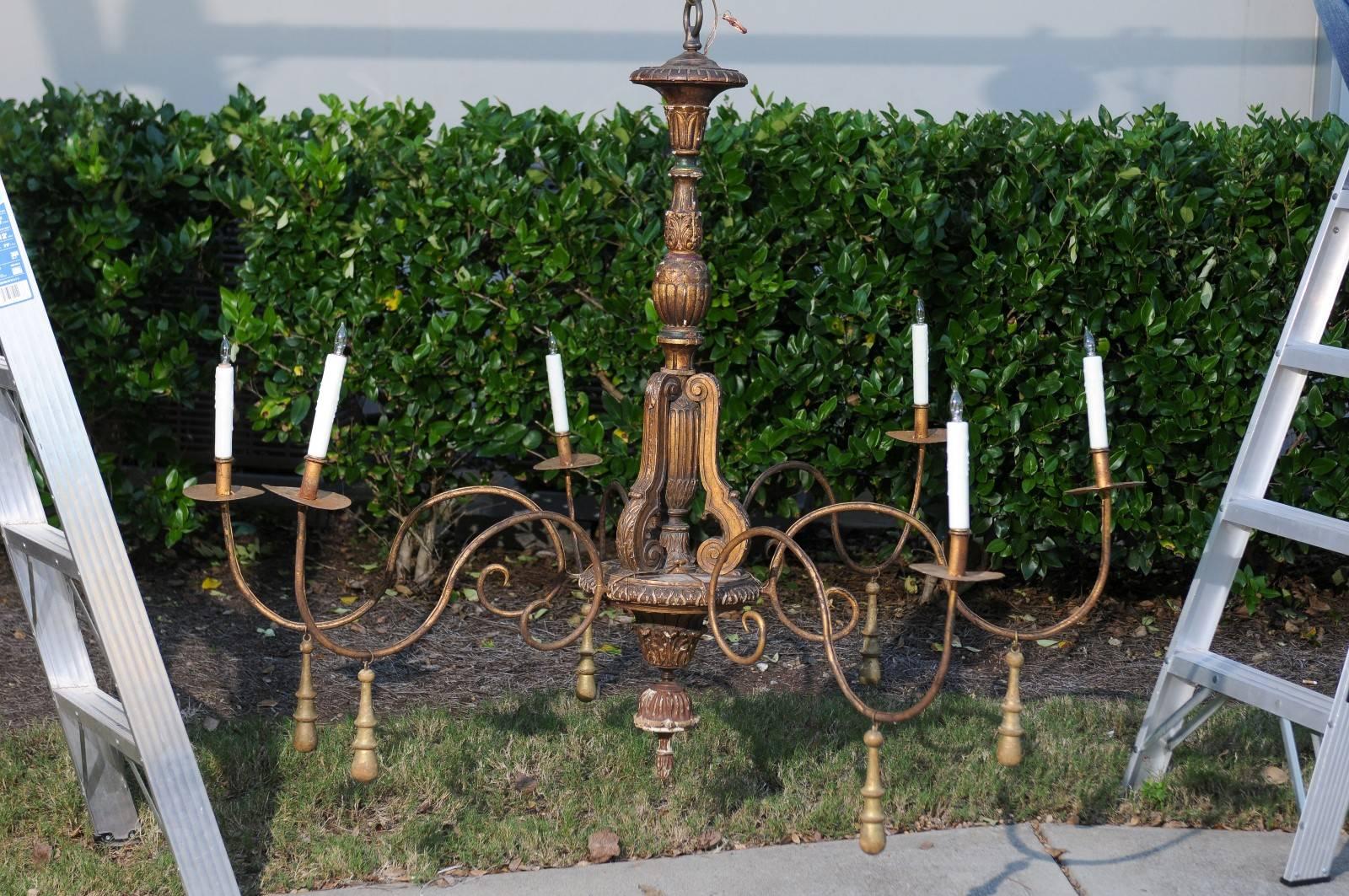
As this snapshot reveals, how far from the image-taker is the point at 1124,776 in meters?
4.04

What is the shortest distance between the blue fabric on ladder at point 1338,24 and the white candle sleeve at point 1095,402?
1496 millimetres

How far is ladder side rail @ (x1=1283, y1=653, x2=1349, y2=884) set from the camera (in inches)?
135

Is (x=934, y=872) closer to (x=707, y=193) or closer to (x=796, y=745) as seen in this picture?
Answer: (x=796, y=745)

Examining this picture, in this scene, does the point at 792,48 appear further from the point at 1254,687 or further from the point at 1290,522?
the point at 1254,687

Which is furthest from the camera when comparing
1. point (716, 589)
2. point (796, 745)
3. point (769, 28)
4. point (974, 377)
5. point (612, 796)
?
point (769, 28)

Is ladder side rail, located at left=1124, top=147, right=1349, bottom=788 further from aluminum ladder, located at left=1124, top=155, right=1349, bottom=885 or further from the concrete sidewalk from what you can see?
the concrete sidewalk

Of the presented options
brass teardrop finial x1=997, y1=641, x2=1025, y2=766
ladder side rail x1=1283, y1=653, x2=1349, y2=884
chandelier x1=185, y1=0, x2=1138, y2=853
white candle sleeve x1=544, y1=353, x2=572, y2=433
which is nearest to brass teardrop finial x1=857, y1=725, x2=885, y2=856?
chandelier x1=185, y1=0, x2=1138, y2=853

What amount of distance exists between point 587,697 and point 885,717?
4.11 feet

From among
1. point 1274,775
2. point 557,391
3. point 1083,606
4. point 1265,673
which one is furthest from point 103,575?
point 1274,775

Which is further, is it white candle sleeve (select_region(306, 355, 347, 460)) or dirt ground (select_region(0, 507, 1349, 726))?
dirt ground (select_region(0, 507, 1349, 726))

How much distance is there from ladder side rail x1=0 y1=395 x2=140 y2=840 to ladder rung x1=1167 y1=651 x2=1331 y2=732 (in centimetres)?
270

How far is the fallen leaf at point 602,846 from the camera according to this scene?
142 inches

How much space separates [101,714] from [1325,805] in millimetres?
2826

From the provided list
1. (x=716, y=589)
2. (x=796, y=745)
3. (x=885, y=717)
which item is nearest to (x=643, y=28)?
(x=796, y=745)
